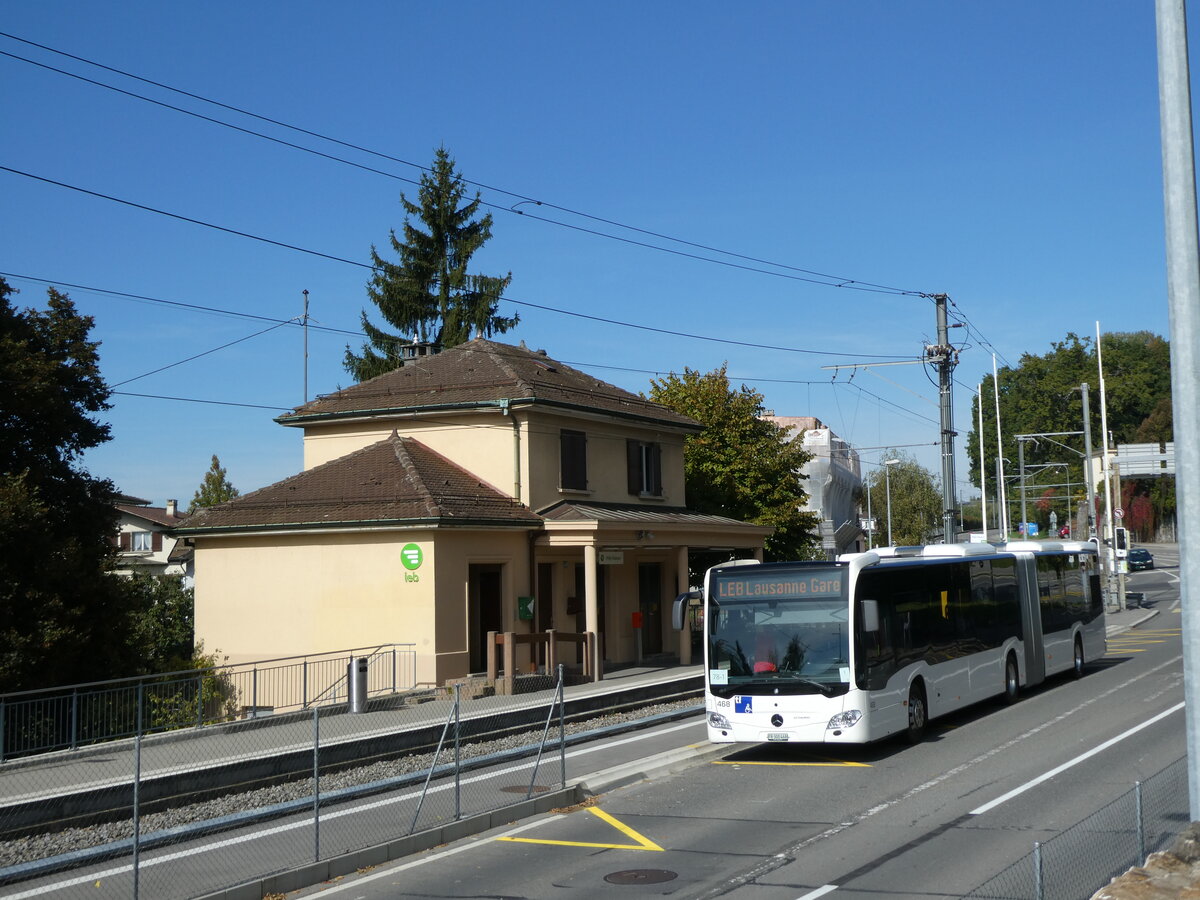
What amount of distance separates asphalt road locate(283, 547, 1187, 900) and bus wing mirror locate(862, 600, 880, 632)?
74.7 inches

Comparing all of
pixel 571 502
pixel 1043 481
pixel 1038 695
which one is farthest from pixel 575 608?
pixel 1043 481

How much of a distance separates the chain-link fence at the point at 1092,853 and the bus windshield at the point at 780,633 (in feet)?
22.8

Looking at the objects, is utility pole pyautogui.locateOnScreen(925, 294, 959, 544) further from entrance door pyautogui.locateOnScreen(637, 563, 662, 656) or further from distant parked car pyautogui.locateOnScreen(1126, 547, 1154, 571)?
distant parked car pyautogui.locateOnScreen(1126, 547, 1154, 571)

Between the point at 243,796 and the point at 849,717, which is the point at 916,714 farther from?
the point at 243,796

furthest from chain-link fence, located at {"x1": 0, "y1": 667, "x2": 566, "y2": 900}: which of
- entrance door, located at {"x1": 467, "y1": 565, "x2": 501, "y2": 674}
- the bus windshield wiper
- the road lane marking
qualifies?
entrance door, located at {"x1": 467, "y1": 565, "x2": 501, "y2": 674}

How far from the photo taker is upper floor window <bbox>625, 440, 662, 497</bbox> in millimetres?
35469

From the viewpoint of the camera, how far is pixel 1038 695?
2477cm

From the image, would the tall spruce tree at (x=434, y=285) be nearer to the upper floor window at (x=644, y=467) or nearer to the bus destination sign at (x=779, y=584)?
the upper floor window at (x=644, y=467)

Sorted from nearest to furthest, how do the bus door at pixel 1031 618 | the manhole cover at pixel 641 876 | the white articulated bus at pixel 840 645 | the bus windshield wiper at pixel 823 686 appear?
the manhole cover at pixel 641 876, the bus windshield wiper at pixel 823 686, the white articulated bus at pixel 840 645, the bus door at pixel 1031 618

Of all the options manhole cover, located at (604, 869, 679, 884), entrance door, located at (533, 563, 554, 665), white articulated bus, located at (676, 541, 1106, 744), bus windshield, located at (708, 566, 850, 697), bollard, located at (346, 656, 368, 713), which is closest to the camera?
manhole cover, located at (604, 869, 679, 884)

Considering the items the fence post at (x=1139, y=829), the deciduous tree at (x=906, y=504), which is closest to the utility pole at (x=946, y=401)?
the fence post at (x=1139, y=829)

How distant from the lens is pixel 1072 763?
16.0 m

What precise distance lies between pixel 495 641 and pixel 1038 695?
11.4 m

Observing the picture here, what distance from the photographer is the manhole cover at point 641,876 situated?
421 inches
